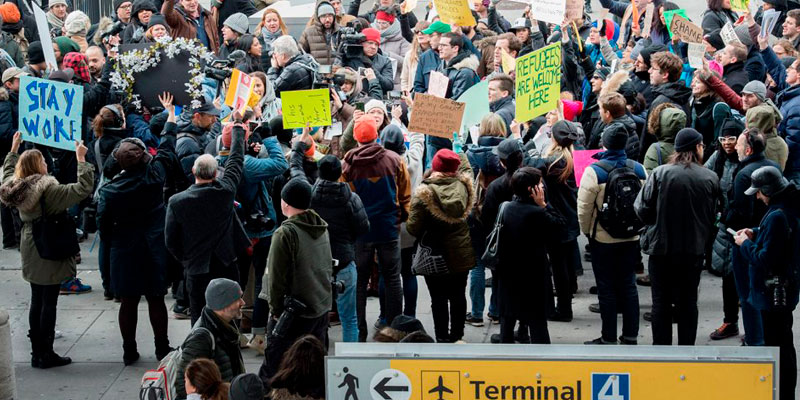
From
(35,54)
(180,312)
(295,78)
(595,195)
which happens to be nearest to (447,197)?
(595,195)

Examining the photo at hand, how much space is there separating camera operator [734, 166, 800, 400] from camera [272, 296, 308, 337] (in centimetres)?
307

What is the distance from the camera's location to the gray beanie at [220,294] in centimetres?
643

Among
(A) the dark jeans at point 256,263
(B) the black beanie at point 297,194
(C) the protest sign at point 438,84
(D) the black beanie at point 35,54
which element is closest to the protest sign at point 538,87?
(C) the protest sign at point 438,84

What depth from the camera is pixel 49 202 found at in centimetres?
857

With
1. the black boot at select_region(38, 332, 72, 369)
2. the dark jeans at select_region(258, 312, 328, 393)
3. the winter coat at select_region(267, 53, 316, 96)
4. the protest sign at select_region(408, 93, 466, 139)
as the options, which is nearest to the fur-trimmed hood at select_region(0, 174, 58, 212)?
the black boot at select_region(38, 332, 72, 369)

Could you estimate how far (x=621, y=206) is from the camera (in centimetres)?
846

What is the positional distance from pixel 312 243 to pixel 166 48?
14.0 feet

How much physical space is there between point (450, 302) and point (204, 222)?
2.02m

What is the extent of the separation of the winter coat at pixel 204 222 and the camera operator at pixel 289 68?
3636 millimetres

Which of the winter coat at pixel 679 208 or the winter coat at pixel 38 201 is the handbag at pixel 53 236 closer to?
the winter coat at pixel 38 201

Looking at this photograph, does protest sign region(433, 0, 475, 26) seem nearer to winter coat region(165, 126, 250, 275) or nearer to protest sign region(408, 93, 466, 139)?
protest sign region(408, 93, 466, 139)

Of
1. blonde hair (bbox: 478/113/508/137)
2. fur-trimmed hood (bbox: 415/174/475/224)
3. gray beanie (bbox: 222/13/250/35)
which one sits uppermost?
gray beanie (bbox: 222/13/250/35)

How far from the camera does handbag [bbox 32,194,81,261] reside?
8.58m

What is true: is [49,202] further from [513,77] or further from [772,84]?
[772,84]
